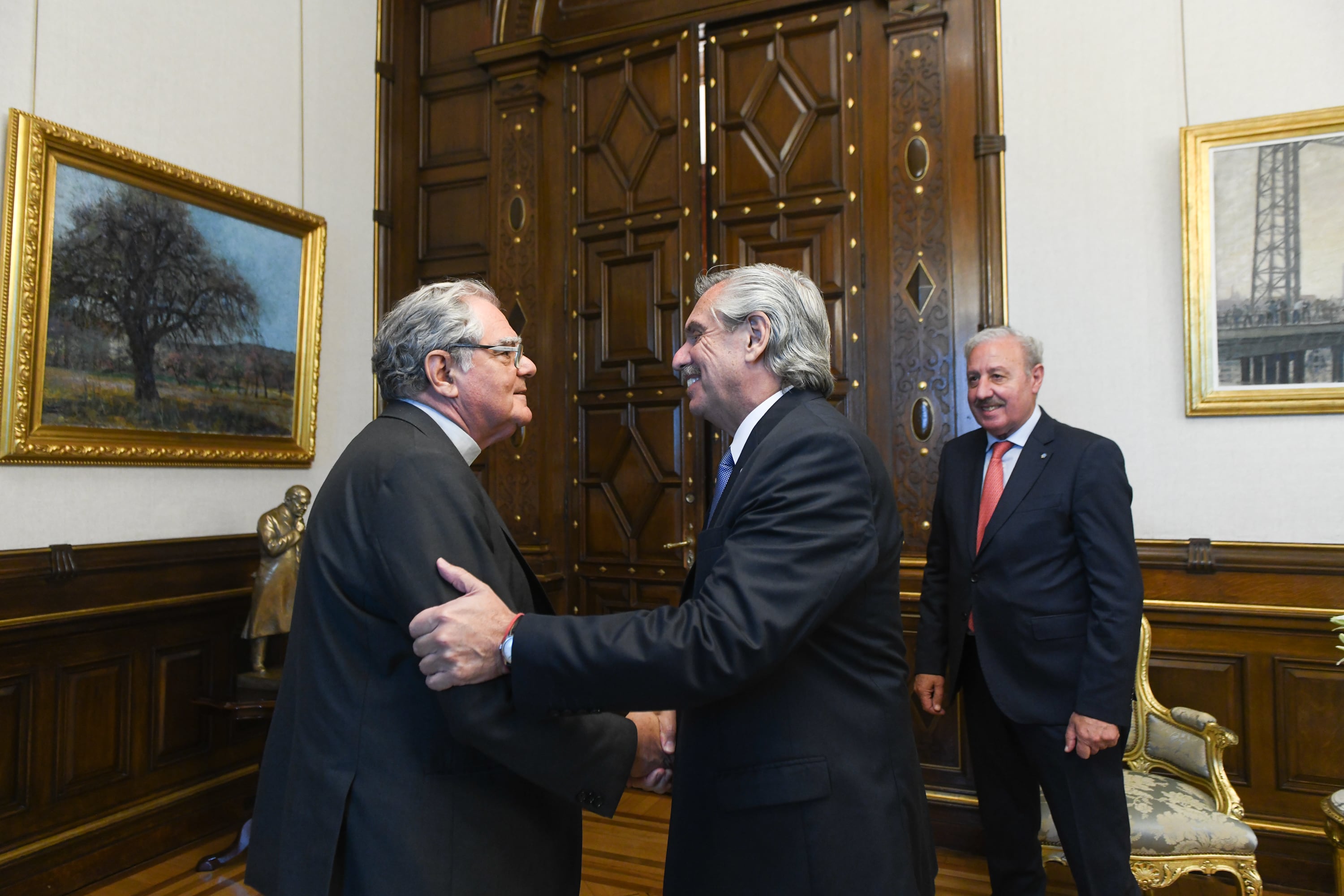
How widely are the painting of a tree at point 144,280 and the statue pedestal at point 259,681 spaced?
1303 millimetres

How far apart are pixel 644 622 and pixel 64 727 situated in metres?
3.24

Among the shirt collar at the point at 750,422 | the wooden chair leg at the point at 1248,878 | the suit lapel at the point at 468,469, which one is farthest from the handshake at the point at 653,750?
the wooden chair leg at the point at 1248,878

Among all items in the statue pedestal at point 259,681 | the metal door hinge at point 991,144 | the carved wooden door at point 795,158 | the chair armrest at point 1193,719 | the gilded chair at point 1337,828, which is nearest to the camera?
the gilded chair at point 1337,828

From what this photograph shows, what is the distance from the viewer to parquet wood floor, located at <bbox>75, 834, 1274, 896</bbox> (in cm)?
340

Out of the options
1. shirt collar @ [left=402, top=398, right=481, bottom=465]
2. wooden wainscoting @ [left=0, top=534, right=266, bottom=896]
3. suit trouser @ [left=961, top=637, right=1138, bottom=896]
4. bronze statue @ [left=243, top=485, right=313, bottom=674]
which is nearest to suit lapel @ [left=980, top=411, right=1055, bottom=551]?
suit trouser @ [left=961, top=637, right=1138, bottom=896]

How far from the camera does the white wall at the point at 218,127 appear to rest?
354 cm

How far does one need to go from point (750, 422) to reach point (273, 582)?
288 centimetres

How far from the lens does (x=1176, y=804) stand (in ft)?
9.44

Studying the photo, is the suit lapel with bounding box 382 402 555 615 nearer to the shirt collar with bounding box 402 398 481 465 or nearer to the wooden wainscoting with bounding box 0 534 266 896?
the shirt collar with bounding box 402 398 481 465

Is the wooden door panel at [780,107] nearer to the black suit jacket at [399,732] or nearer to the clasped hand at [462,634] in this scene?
the black suit jacket at [399,732]

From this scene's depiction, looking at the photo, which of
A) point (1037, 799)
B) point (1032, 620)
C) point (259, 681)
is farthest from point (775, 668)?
point (259, 681)

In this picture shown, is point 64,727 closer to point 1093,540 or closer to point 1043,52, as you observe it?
point 1093,540

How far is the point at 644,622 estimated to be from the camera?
150cm

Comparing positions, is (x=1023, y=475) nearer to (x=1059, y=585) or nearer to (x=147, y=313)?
(x=1059, y=585)
